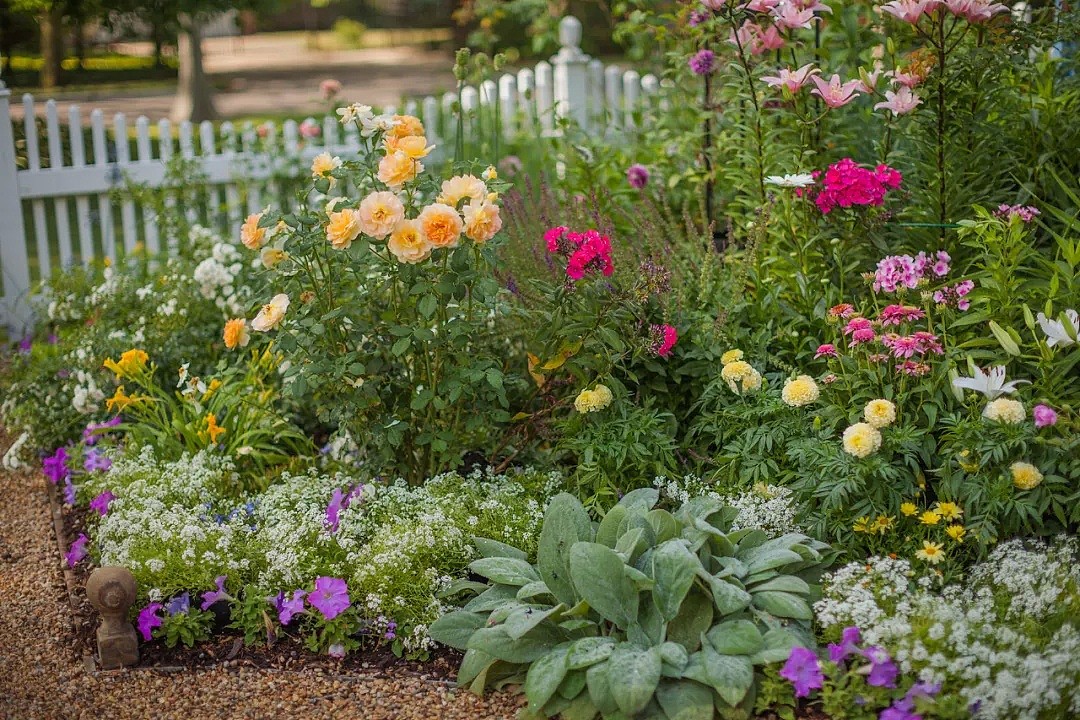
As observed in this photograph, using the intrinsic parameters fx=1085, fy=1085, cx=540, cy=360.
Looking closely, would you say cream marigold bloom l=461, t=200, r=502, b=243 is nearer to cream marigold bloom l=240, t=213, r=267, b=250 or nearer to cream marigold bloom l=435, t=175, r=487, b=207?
cream marigold bloom l=435, t=175, r=487, b=207

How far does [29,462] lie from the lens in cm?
434

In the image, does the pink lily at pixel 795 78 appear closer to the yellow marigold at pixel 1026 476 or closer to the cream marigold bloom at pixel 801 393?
the cream marigold bloom at pixel 801 393

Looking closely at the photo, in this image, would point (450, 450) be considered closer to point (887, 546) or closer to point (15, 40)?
point (887, 546)

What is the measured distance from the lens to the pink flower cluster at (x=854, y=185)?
324 cm

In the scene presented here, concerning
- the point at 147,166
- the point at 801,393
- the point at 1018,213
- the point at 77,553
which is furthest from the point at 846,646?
the point at 147,166

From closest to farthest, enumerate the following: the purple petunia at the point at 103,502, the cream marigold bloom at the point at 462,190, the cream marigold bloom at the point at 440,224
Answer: the cream marigold bloom at the point at 440,224 < the cream marigold bloom at the point at 462,190 < the purple petunia at the point at 103,502

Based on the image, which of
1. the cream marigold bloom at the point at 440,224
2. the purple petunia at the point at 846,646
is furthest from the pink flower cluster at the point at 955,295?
the cream marigold bloom at the point at 440,224

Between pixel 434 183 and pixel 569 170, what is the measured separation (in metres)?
1.96

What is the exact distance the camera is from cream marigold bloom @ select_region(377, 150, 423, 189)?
3.08 metres

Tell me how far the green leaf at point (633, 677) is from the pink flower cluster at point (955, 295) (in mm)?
1322

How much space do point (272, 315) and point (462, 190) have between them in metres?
0.67

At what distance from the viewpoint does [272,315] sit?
10.4 feet

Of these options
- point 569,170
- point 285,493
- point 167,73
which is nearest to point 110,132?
point 167,73

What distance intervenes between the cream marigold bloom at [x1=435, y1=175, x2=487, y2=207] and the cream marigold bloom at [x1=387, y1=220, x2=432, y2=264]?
0.47 feet
